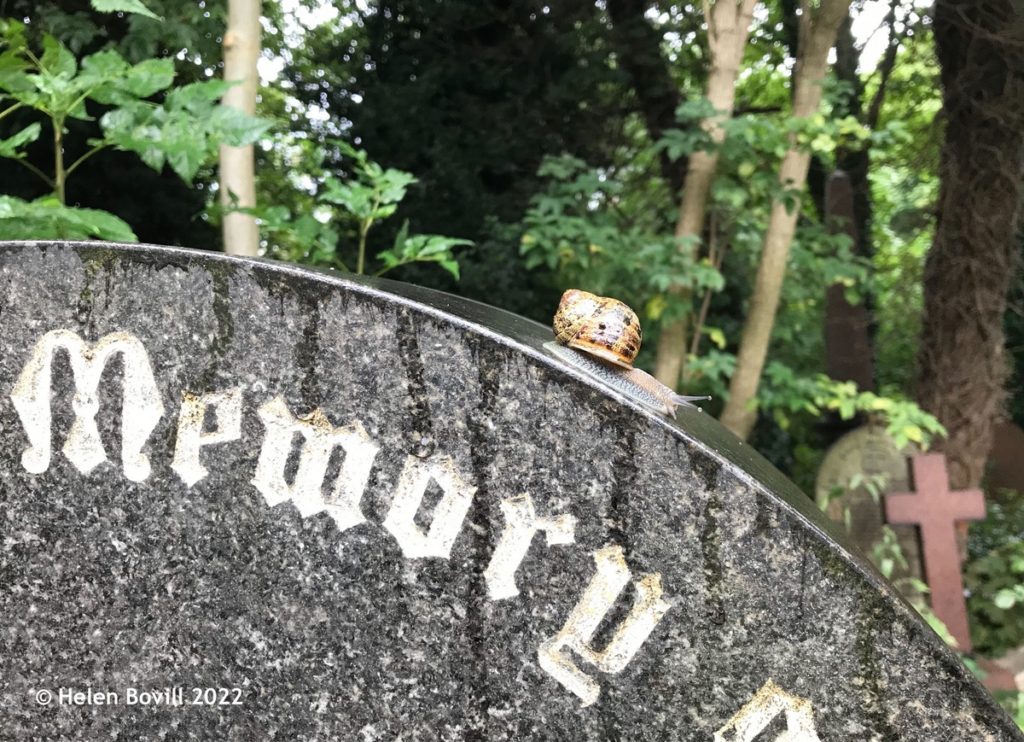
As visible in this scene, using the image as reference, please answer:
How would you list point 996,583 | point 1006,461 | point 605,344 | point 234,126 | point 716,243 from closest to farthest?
point 605,344 → point 234,126 → point 716,243 → point 996,583 → point 1006,461

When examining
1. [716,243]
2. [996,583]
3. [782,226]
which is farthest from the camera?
[996,583]

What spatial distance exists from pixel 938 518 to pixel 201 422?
3.15m

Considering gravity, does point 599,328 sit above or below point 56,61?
below

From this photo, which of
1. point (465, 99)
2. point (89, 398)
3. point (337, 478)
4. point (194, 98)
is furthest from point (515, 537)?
point (465, 99)

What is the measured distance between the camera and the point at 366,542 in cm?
140

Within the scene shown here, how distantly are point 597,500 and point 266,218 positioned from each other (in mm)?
1481

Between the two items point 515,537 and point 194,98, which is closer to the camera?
point 515,537

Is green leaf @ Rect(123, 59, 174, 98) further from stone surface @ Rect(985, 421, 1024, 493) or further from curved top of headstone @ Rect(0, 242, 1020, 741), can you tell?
stone surface @ Rect(985, 421, 1024, 493)

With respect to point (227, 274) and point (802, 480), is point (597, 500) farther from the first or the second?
point (802, 480)

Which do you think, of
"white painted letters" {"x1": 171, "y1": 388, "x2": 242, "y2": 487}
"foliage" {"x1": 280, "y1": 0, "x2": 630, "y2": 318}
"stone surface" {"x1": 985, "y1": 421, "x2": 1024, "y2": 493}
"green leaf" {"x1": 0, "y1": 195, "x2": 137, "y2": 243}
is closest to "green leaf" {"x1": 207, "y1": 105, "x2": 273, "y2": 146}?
"green leaf" {"x1": 0, "y1": 195, "x2": 137, "y2": 243}

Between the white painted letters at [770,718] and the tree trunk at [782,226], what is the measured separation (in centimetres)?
276

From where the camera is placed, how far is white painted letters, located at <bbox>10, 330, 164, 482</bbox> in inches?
55.4

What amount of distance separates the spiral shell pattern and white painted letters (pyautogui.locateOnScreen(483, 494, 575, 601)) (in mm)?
283

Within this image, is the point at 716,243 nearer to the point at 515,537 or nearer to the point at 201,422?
the point at 515,537
